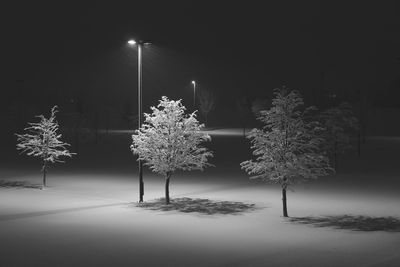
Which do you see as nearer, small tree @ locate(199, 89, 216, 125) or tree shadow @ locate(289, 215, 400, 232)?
tree shadow @ locate(289, 215, 400, 232)

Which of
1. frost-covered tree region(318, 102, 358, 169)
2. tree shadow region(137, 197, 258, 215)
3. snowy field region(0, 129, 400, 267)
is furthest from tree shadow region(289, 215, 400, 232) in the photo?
frost-covered tree region(318, 102, 358, 169)

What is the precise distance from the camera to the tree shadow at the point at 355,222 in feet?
63.1

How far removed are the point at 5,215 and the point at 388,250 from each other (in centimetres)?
1257

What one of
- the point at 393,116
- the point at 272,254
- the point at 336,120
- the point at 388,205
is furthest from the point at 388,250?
the point at 393,116

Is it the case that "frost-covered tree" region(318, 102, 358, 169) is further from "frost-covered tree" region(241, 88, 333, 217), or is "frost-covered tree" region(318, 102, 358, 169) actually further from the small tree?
the small tree

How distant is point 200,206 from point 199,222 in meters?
3.53

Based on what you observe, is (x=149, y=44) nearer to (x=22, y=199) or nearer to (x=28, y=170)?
(x=22, y=199)

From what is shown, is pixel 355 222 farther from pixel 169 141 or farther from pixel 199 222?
pixel 169 141

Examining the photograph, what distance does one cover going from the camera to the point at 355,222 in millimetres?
A: 20359

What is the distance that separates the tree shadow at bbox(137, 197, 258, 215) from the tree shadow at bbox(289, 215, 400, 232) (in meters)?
2.75

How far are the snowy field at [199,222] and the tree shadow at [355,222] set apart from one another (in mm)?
31

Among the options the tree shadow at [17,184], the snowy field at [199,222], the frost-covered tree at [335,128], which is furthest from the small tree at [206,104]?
the tree shadow at [17,184]

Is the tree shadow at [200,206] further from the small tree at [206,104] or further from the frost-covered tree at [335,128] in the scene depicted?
the small tree at [206,104]

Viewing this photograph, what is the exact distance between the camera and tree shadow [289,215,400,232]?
19220mm
